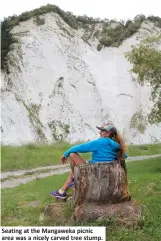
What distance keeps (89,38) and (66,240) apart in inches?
2031

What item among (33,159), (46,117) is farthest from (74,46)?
(33,159)

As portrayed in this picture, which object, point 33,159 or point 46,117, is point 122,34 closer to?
point 46,117

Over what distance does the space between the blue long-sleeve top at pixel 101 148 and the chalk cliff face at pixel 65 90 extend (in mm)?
29156

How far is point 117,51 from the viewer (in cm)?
5703

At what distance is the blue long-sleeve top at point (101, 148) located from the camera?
8711 mm

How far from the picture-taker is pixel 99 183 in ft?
28.0

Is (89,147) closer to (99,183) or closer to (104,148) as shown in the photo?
(104,148)

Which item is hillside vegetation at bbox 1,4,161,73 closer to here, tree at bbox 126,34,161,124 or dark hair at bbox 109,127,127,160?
tree at bbox 126,34,161,124

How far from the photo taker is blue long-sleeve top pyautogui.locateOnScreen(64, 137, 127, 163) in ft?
28.6

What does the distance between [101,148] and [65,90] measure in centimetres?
4001

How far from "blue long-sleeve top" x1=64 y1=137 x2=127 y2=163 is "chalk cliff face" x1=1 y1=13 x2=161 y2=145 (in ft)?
95.7

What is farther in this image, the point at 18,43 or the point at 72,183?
the point at 18,43

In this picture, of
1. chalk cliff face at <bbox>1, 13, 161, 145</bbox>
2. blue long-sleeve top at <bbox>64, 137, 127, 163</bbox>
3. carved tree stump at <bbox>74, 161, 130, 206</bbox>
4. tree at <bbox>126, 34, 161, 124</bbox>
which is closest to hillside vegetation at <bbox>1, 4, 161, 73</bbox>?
chalk cliff face at <bbox>1, 13, 161, 145</bbox>

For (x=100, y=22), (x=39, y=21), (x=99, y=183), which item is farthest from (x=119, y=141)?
(x=100, y=22)
